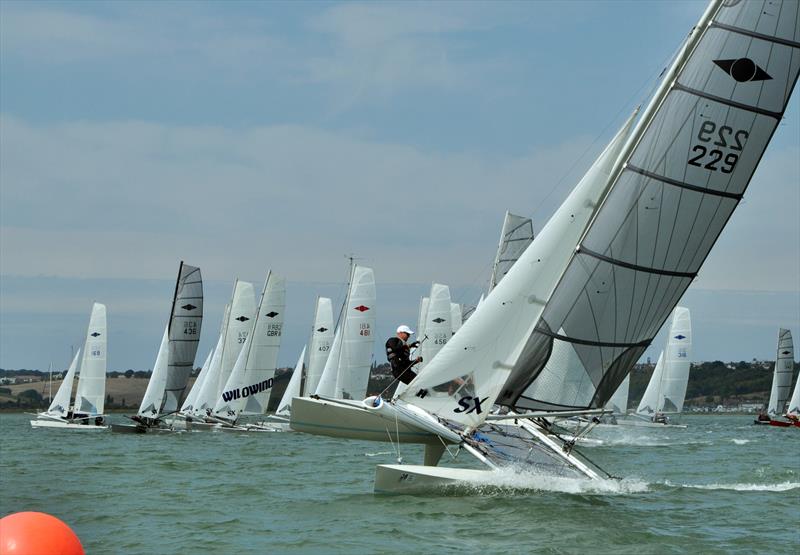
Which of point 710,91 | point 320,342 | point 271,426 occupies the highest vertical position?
point 710,91

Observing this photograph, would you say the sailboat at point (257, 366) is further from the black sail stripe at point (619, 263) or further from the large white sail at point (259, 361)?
the black sail stripe at point (619, 263)

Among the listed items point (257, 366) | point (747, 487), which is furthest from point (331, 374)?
point (747, 487)

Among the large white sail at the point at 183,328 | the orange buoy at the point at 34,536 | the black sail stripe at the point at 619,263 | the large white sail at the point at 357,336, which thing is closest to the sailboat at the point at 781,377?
the large white sail at the point at 357,336

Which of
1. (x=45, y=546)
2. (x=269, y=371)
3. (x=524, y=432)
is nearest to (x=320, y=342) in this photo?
(x=269, y=371)

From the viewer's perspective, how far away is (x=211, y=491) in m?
16.2

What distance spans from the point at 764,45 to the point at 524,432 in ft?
24.4

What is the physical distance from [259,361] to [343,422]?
29.3 meters

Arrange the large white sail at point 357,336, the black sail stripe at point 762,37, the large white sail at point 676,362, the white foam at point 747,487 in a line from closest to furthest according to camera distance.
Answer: the black sail stripe at point 762,37, the white foam at point 747,487, the large white sail at point 357,336, the large white sail at point 676,362

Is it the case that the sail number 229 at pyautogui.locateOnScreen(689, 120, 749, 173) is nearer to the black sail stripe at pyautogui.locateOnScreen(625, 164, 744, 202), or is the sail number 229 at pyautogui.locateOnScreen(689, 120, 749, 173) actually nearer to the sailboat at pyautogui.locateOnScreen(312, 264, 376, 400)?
the black sail stripe at pyautogui.locateOnScreen(625, 164, 744, 202)

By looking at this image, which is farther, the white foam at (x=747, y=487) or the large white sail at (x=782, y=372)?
the large white sail at (x=782, y=372)

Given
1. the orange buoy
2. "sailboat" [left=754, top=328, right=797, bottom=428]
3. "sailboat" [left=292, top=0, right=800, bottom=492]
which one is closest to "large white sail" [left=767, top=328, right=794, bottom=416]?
"sailboat" [left=754, top=328, right=797, bottom=428]

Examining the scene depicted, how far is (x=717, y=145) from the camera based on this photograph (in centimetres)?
1367

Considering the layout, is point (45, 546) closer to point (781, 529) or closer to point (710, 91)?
point (781, 529)

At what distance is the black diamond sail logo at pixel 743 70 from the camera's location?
13.5 meters
